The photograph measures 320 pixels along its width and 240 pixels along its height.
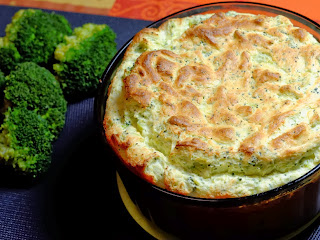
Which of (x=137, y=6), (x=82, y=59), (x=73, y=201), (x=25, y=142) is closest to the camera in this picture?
(x=73, y=201)

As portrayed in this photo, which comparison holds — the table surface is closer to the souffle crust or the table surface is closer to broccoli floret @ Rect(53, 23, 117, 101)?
broccoli floret @ Rect(53, 23, 117, 101)

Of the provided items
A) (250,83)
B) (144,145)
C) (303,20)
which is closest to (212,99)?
(250,83)

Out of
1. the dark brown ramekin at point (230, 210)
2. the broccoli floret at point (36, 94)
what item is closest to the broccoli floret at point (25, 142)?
the broccoli floret at point (36, 94)

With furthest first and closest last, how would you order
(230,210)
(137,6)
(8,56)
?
(137,6) → (8,56) → (230,210)

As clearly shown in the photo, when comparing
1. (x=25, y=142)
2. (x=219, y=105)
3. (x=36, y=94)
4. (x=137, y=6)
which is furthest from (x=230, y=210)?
(x=137, y=6)

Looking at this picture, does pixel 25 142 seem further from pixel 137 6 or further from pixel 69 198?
pixel 137 6

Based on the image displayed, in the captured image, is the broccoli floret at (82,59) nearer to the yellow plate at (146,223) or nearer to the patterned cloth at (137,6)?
the patterned cloth at (137,6)
